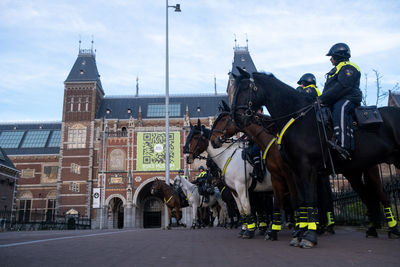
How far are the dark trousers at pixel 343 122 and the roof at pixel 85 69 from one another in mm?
44508

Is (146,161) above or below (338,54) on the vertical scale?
above

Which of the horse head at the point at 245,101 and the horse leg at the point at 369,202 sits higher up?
the horse head at the point at 245,101

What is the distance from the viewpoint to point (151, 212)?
42.5m

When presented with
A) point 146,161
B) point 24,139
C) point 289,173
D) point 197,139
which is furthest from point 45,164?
point 289,173

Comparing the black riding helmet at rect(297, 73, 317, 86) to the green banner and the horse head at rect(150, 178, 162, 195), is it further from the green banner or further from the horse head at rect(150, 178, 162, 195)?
the green banner

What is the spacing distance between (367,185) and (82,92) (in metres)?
44.6

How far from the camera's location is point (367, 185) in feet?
17.5

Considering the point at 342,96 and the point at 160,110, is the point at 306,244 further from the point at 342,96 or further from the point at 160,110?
the point at 160,110

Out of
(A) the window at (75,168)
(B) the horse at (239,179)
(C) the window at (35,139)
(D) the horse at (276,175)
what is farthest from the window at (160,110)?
(D) the horse at (276,175)

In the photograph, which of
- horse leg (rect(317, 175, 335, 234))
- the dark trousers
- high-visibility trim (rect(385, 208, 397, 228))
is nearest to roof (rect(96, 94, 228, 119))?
horse leg (rect(317, 175, 335, 234))

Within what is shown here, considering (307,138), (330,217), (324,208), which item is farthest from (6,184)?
(307,138)

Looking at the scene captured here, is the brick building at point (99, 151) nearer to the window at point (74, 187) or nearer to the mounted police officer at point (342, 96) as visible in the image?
the window at point (74, 187)

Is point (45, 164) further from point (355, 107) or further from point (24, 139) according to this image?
point (355, 107)

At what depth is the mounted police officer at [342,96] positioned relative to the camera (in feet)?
14.0
